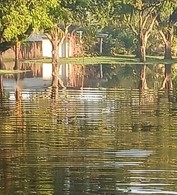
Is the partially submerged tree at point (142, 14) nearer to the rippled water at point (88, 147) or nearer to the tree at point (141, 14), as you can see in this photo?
the tree at point (141, 14)

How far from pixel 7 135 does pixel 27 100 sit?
11.3 meters

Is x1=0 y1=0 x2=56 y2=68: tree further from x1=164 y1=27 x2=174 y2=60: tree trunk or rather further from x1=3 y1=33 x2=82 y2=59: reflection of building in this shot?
x1=3 y1=33 x2=82 y2=59: reflection of building

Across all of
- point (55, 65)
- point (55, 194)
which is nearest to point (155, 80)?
point (55, 65)

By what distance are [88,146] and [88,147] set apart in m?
0.17

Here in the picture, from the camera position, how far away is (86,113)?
82.9ft

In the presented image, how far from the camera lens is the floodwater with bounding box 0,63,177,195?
1298 centimetres

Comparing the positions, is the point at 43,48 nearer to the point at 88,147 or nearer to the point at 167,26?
the point at 167,26

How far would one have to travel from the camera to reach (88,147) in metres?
17.3

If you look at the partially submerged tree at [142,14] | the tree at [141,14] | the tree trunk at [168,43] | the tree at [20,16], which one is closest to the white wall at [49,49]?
the tree at [141,14]

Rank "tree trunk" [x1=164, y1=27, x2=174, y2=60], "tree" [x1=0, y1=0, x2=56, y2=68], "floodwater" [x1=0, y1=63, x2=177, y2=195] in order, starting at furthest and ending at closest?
"tree trunk" [x1=164, y1=27, x2=174, y2=60]
"tree" [x1=0, y1=0, x2=56, y2=68]
"floodwater" [x1=0, y1=63, x2=177, y2=195]

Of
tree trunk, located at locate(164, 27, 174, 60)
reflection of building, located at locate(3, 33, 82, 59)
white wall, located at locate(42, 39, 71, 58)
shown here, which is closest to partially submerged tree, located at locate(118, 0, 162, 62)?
tree trunk, located at locate(164, 27, 174, 60)

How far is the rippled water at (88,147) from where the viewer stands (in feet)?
42.6

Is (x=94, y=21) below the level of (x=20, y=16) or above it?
above

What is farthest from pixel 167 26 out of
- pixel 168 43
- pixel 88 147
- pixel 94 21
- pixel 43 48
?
pixel 88 147
